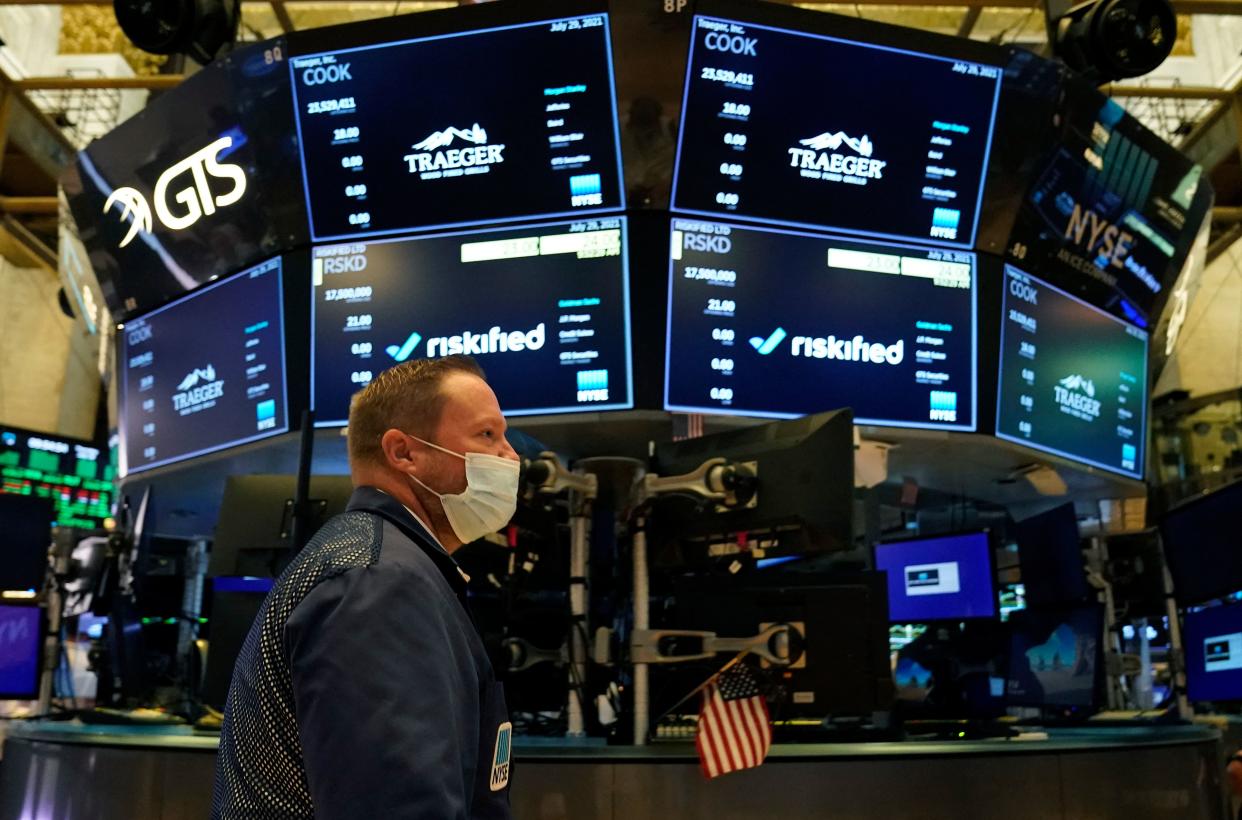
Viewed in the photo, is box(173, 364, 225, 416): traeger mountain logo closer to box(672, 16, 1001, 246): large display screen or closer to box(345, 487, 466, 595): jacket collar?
box(672, 16, 1001, 246): large display screen

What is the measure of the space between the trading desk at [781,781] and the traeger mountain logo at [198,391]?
211 cm

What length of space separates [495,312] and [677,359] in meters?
0.88

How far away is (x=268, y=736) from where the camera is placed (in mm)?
1293

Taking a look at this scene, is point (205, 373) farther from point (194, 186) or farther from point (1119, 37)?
point (1119, 37)

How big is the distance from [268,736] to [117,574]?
13.9 ft

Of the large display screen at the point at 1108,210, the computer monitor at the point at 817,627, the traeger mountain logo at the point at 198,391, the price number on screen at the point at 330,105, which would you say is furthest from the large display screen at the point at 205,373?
the large display screen at the point at 1108,210

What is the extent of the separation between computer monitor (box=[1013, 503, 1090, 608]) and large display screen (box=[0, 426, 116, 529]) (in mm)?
8323

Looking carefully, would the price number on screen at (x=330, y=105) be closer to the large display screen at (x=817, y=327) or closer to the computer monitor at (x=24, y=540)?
the large display screen at (x=817, y=327)

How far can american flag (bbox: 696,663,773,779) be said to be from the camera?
122 inches

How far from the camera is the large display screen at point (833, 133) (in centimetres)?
482

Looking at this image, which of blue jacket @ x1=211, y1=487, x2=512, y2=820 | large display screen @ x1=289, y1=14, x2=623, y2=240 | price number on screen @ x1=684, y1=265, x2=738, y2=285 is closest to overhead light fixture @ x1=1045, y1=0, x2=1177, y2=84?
price number on screen @ x1=684, y1=265, x2=738, y2=285

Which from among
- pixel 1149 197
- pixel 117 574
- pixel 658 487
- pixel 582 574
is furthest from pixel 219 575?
pixel 1149 197

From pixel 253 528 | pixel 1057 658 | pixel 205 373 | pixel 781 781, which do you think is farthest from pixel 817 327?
pixel 205 373

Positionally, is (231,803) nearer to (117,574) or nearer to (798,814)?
(798,814)
